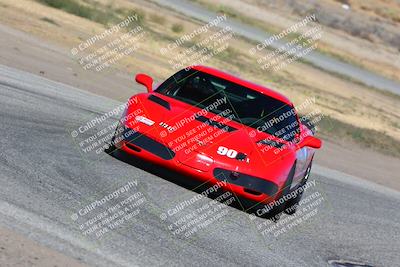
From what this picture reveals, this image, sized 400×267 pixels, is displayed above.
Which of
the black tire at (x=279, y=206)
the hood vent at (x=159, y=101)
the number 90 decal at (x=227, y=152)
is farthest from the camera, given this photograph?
the hood vent at (x=159, y=101)

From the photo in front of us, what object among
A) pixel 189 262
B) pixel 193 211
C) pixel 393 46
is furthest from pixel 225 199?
pixel 393 46

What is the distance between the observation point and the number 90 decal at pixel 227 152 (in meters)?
9.23

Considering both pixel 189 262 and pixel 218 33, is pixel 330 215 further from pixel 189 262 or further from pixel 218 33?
pixel 218 33

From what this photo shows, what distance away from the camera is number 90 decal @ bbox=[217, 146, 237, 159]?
30.3ft

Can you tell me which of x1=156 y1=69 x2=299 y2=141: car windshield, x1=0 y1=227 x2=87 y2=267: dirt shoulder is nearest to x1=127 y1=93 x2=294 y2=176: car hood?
x1=156 y1=69 x2=299 y2=141: car windshield

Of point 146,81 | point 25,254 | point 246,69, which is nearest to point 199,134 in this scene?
point 146,81

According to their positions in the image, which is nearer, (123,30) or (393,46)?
(123,30)

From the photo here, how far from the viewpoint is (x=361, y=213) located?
11867mm

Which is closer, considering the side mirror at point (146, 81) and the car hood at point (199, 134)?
the car hood at point (199, 134)

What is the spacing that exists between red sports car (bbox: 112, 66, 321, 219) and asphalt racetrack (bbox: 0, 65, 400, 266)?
30cm

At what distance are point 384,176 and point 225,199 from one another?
9.53 metres

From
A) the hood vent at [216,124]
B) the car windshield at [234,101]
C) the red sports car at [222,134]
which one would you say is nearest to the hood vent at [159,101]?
the red sports car at [222,134]

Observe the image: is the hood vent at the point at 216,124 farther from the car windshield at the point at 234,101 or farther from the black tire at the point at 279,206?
the black tire at the point at 279,206

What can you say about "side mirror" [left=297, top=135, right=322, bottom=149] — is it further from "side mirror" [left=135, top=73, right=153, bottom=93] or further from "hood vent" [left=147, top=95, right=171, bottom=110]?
"side mirror" [left=135, top=73, right=153, bottom=93]
